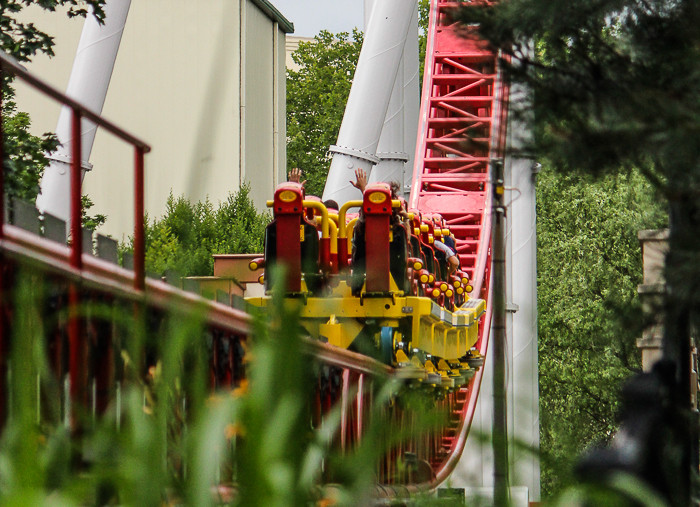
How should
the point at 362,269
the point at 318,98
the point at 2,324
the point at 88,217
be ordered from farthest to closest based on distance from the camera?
the point at 318,98, the point at 88,217, the point at 362,269, the point at 2,324

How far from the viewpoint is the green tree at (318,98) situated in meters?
35.2

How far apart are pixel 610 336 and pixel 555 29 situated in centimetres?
78

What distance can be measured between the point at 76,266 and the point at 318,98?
34805 mm

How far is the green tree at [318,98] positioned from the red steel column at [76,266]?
→ 3219 centimetres

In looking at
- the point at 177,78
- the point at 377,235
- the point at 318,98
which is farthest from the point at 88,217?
the point at 318,98

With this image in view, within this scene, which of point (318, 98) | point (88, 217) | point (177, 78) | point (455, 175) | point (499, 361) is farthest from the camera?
point (318, 98)

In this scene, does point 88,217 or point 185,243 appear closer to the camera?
point 185,243

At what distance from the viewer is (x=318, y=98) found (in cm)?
3653

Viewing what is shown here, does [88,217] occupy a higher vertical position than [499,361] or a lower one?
higher

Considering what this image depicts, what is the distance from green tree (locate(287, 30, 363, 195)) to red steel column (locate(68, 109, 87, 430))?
106 ft

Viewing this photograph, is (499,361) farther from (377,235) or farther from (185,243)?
(185,243)

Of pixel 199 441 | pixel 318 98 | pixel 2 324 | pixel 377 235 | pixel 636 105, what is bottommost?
pixel 199 441

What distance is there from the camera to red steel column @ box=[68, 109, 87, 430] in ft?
6.37

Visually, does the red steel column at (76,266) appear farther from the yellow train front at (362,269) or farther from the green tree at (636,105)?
the yellow train front at (362,269)
